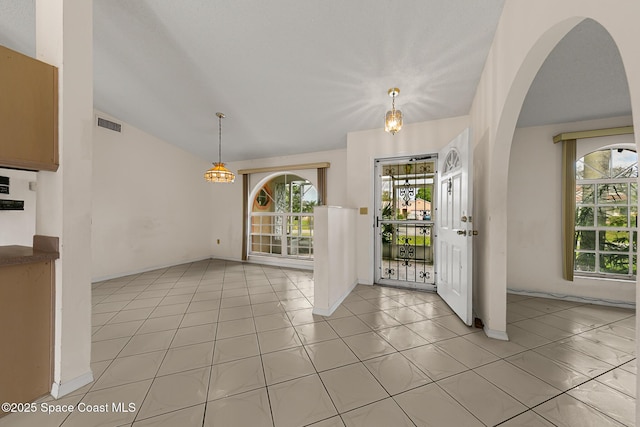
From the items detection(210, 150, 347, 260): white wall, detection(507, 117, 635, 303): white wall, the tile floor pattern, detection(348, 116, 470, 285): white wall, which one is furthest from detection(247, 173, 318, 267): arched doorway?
detection(507, 117, 635, 303): white wall

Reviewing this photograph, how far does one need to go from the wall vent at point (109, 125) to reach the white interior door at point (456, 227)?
556cm

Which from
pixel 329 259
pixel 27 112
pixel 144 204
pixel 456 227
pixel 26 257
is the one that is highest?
pixel 27 112

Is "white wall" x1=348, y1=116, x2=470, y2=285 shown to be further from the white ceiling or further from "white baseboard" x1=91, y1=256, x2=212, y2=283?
"white baseboard" x1=91, y1=256, x2=212, y2=283

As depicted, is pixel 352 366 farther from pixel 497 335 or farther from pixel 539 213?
pixel 539 213

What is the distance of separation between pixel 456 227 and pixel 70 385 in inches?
141

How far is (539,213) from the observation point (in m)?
3.25

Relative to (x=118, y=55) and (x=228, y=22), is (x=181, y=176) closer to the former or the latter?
(x=118, y=55)

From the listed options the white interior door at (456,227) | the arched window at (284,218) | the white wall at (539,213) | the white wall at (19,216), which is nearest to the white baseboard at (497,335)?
the white interior door at (456,227)

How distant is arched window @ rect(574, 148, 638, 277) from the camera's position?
9.84ft

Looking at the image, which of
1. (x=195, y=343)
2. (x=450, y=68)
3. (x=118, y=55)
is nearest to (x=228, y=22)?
(x=118, y=55)

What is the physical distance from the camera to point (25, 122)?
4.48ft

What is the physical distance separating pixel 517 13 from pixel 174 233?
6.21 metres

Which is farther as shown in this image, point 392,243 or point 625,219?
point 392,243

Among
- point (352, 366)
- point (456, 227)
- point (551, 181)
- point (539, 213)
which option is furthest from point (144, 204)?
point (551, 181)
